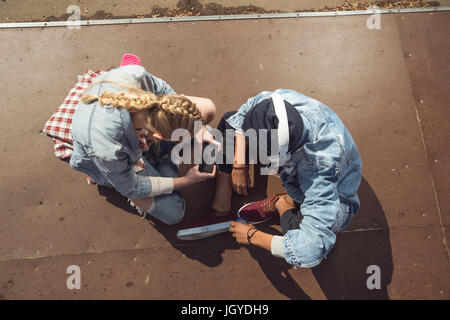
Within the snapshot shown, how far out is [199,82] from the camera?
267cm

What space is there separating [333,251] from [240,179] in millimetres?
1047

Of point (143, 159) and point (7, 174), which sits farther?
point (7, 174)

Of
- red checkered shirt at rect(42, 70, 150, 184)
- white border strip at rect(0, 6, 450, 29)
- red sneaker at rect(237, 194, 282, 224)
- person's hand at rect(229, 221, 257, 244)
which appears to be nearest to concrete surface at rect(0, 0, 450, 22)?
white border strip at rect(0, 6, 450, 29)

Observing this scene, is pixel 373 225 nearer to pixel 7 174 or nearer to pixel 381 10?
pixel 381 10

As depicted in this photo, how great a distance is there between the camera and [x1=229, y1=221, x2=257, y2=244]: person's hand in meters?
2.17

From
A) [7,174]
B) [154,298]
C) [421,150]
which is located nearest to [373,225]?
[421,150]

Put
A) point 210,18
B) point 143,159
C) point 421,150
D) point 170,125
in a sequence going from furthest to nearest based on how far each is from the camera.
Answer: point 210,18 → point 421,150 → point 143,159 → point 170,125

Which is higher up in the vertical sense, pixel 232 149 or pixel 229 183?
pixel 232 149

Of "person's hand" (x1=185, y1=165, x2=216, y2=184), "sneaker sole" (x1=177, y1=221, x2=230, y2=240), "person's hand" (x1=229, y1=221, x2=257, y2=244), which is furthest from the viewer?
"sneaker sole" (x1=177, y1=221, x2=230, y2=240)

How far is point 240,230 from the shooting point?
7.25 feet

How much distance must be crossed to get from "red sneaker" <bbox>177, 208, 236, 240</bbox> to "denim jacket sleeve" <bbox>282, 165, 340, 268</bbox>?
0.78 metres

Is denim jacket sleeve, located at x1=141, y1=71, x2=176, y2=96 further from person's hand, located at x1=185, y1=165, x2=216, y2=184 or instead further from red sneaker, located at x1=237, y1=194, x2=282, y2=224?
red sneaker, located at x1=237, y1=194, x2=282, y2=224

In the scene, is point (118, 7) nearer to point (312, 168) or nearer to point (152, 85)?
point (152, 85)
